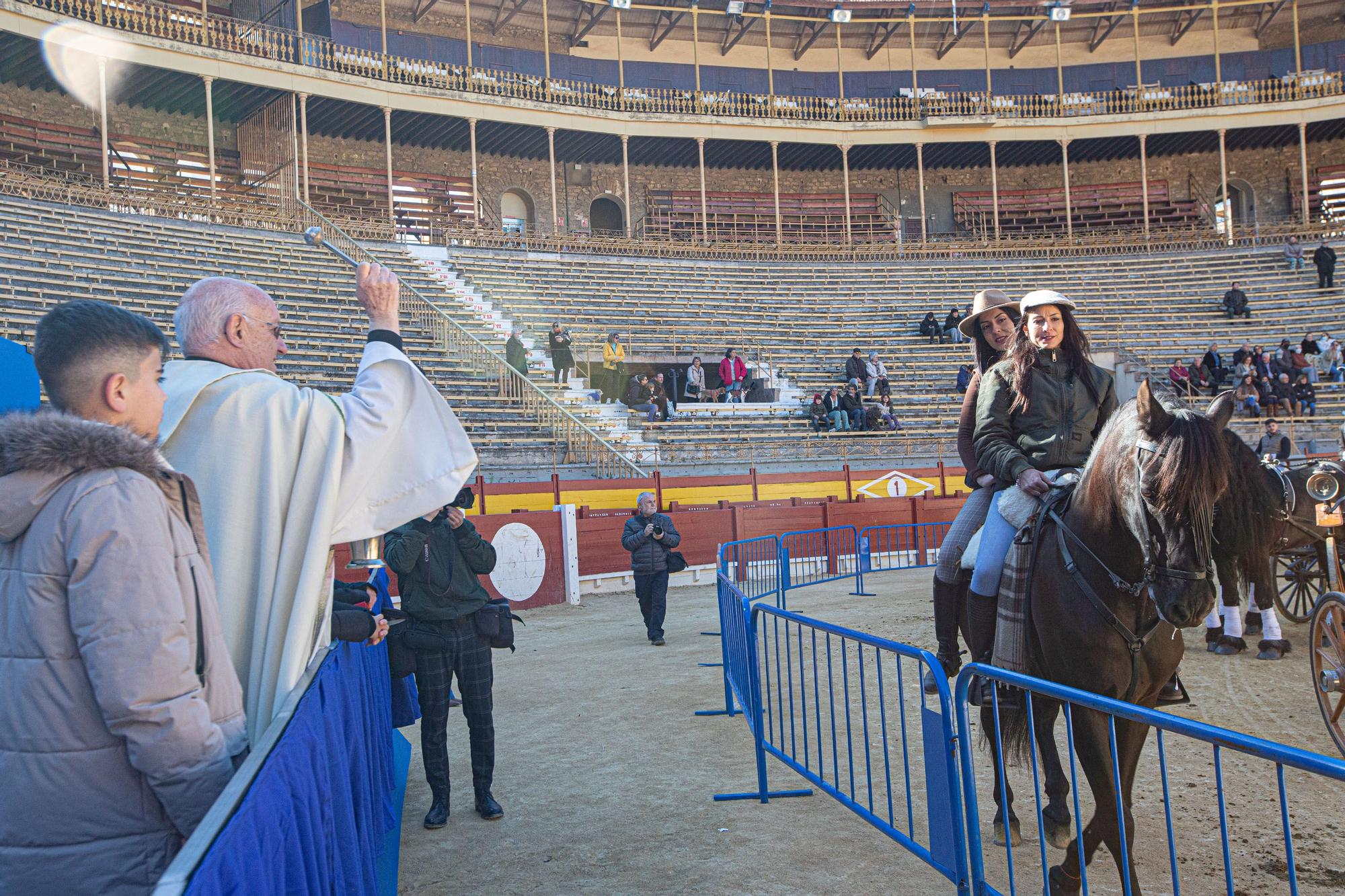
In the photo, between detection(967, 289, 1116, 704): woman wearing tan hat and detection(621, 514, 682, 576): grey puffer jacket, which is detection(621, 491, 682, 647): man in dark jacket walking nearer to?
detection(621, 514, 682, 576): grey puffer jacket

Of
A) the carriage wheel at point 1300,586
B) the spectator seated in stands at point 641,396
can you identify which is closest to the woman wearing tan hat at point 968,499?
the carriage wheel at point 1300,586

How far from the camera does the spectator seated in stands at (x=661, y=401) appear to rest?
21528 millimetres

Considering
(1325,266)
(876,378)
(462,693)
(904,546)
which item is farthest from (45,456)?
(1325,266)

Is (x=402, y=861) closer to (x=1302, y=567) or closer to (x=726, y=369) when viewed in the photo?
(x=1302, y=567)

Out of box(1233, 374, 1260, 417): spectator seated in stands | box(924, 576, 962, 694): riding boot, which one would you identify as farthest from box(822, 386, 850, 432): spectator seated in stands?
box(924, 576, 962, 694): riding boot

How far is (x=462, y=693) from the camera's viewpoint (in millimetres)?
5379

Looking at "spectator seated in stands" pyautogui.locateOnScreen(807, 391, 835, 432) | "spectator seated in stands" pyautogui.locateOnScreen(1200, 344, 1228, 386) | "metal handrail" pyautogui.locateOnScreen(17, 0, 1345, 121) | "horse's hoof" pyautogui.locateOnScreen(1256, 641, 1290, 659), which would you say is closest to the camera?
"horse's hoof" pyautogui.locateOnScreen(1256, 641, 1290, 659)

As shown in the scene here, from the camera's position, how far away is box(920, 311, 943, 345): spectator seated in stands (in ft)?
87.2

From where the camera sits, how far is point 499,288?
25625mm

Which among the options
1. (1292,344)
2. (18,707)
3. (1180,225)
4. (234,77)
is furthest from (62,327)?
(1180,225)

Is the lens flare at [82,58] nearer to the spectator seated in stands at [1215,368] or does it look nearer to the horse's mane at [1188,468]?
the horse's mane at [1188,468]

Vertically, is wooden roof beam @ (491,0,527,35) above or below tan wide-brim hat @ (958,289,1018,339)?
above

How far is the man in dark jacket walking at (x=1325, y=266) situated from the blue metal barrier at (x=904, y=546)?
A: 17.3 meters

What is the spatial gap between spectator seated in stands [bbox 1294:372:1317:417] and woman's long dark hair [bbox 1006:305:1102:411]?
21284mm
